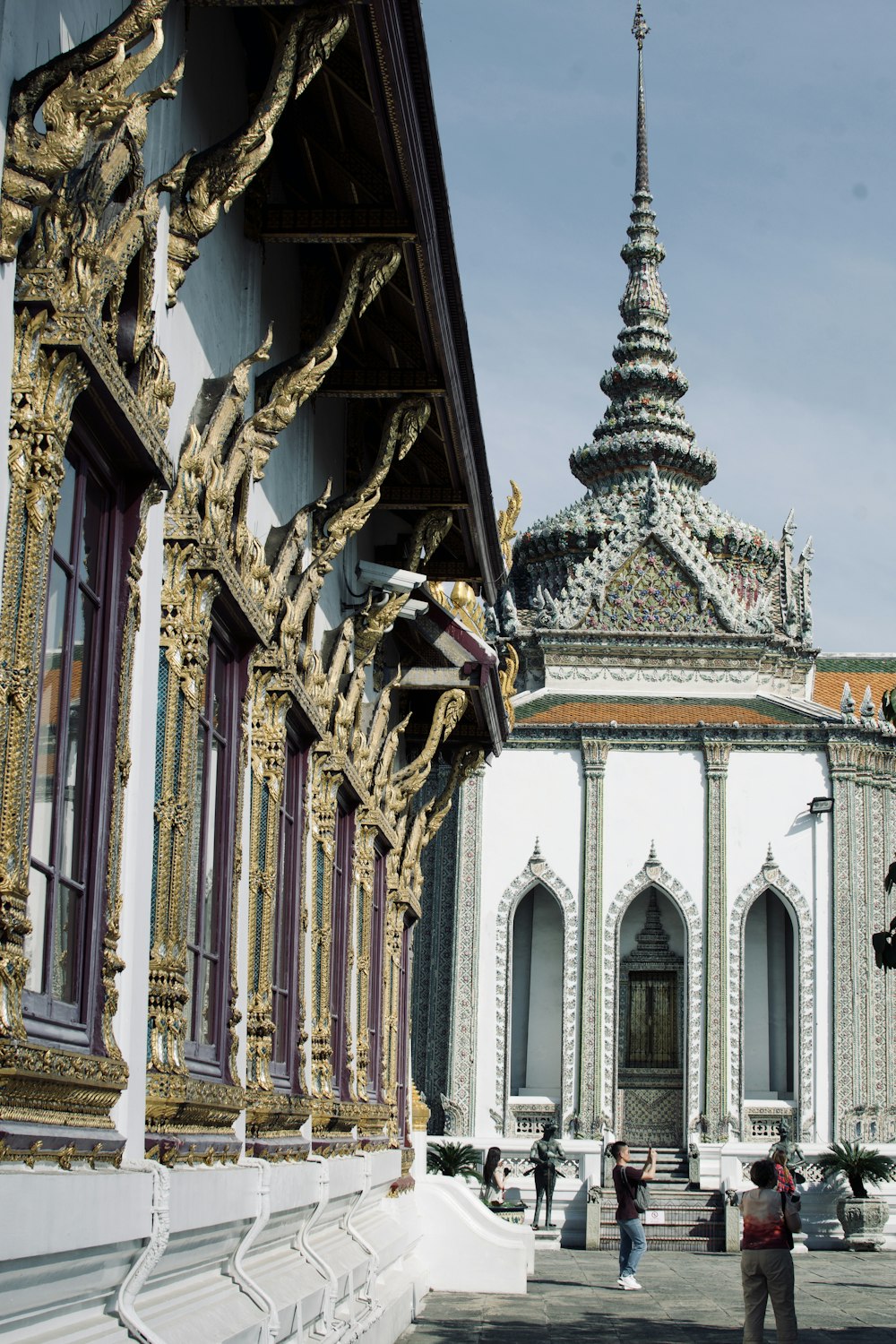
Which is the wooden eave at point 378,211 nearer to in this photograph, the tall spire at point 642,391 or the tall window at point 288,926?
the tall window at point 288,926

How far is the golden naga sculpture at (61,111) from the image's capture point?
12.7ft

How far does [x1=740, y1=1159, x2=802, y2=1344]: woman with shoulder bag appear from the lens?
9.62 metres

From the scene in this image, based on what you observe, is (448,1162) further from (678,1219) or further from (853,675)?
(853,675)

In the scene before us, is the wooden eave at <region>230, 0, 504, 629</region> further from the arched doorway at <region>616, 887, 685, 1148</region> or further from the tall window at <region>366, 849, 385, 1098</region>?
the arched doorway at <region>616, 887, 685, 1148</region>

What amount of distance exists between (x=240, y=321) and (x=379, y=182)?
0.74 metres

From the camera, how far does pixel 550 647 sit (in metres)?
28.9

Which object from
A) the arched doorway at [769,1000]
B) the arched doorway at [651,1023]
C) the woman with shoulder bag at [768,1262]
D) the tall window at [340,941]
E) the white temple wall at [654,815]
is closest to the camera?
the woman with shoulder bag at [768,1262]

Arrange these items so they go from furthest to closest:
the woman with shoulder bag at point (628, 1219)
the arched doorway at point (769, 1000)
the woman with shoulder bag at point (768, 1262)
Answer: the arched doorway at point (769, 1000)
the woman with shoulder bag at point (628, 1219)
the woman with shoulder bag at point (768, 1262)

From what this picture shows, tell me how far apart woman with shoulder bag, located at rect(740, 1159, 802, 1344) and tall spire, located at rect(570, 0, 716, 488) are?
22625mm

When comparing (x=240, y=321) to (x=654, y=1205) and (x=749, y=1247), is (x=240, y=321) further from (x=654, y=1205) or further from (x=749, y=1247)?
(x=654, y=1205)

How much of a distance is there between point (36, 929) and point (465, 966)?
23211 millimetres

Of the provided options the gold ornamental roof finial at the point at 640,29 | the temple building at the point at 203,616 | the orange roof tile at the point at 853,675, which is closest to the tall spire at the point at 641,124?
the gold ornamental roof finial at the point at 640,29

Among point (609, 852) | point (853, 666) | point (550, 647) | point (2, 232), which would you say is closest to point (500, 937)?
point (609, 852)

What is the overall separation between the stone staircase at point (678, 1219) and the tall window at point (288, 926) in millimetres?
16184
